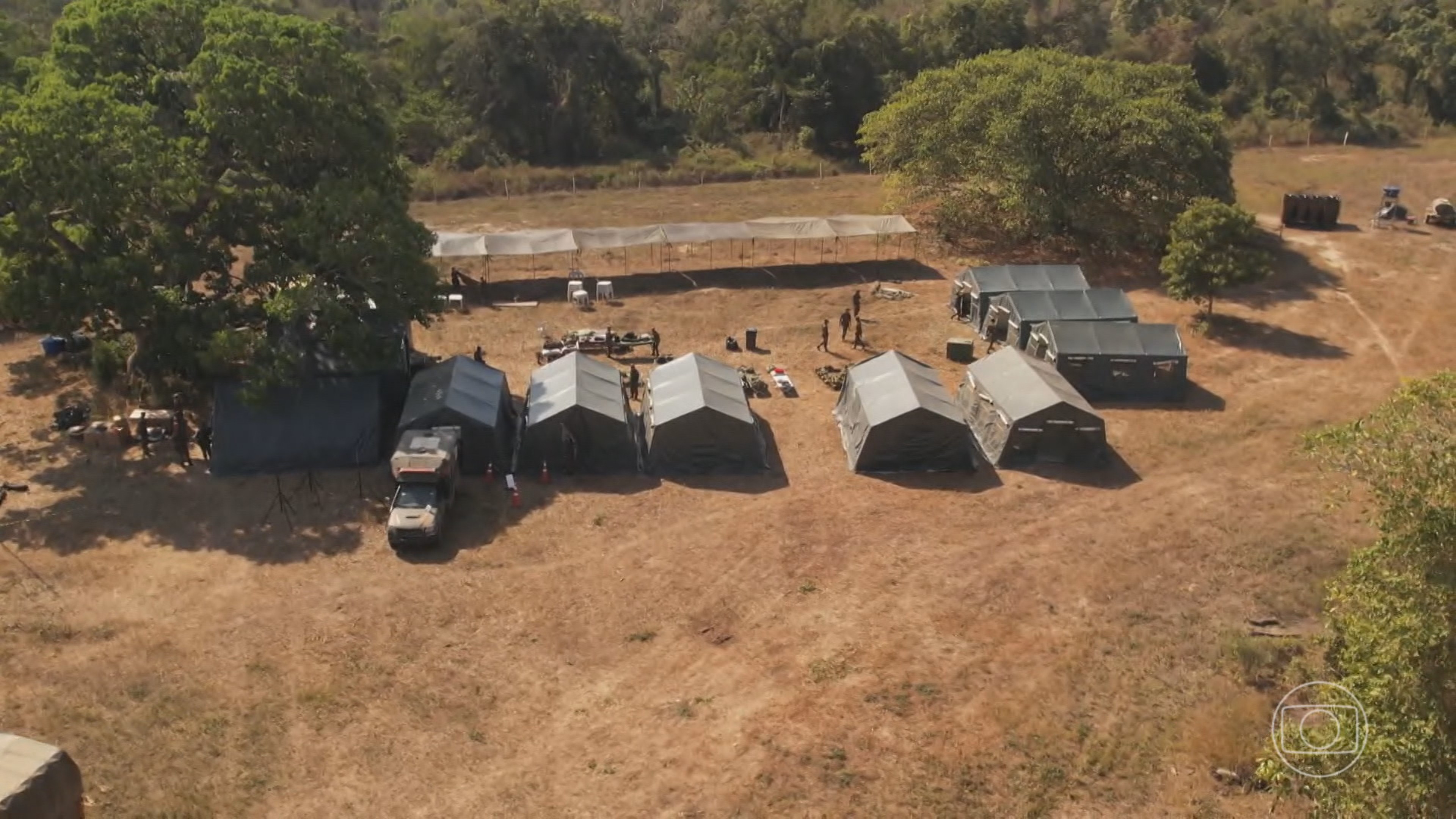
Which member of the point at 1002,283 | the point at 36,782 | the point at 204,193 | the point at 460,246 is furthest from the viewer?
the point at 460,246

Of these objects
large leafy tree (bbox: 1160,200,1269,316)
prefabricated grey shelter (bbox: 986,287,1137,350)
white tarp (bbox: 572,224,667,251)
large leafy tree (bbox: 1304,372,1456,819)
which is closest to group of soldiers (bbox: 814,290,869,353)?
prefabricated grey shelter (bbox: 986,287,1137,350)

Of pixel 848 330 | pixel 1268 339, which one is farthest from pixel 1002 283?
pixel 1268 339

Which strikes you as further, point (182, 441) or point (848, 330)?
point (848, 330)

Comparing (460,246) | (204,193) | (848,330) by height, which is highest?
(204,193)

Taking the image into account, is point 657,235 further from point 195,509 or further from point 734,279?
point 195,509

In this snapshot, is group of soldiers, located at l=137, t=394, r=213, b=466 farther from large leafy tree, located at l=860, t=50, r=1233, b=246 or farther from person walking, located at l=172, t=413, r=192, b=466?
large leafy tree, located at l=860, t=50, r=1233, b=246

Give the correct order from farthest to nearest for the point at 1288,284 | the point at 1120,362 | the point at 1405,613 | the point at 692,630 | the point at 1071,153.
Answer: the point at 1071,153, the point at 1288,284, the point at 1120,362, the point at 692,630, the point at 1405,613

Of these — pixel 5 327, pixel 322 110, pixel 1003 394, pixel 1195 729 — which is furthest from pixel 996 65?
pixel 5 327

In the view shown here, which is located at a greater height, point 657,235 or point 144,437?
point 657,235
